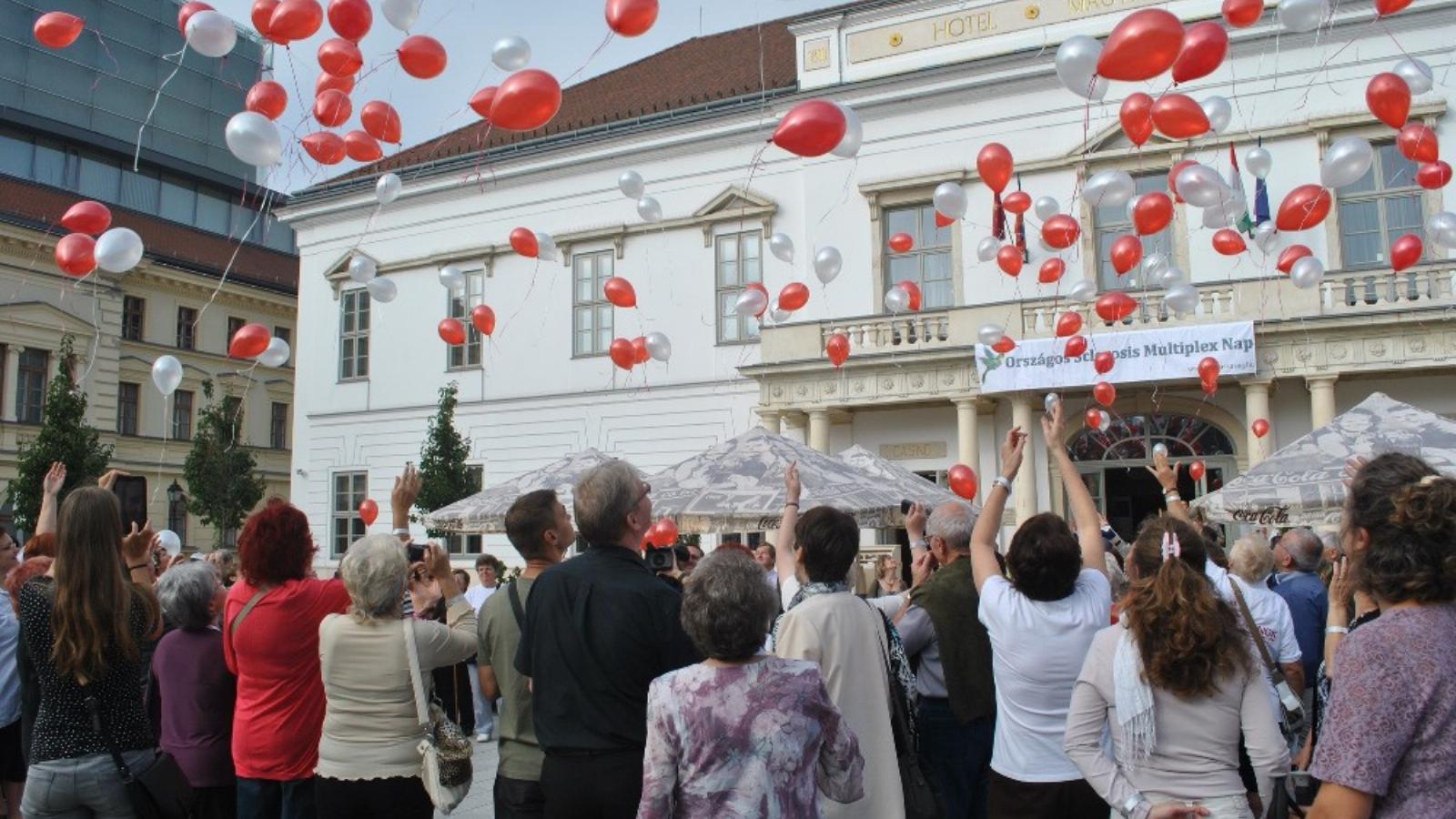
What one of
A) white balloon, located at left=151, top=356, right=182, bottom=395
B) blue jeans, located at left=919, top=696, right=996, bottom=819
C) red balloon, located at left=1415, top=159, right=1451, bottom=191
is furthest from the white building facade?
blue jeans, located at left=919, top=696, right=996, bottom=819

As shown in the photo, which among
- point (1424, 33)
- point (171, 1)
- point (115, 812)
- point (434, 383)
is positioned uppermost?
point (171, 1)

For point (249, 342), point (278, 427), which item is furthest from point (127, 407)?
point (249, 342)

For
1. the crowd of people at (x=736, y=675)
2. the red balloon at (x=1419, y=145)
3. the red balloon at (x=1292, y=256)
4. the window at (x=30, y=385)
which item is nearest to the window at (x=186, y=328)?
the window at (x=30, y=385)

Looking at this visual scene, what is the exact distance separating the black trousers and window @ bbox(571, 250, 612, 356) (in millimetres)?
20449

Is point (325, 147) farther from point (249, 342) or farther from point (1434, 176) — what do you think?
point (1434, 176)

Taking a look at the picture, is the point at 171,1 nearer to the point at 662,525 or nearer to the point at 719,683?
the point at 662,525

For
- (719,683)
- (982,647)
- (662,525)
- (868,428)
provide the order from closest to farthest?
(719,683)
(982,647)
(662,525)
(868,428)

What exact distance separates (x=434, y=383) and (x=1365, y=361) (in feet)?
62.5

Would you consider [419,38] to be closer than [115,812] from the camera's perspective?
No

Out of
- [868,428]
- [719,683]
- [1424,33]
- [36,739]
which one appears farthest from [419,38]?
[1424,33]

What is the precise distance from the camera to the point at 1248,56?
59.8 ft

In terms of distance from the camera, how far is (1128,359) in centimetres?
1736

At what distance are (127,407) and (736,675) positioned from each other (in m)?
41.8

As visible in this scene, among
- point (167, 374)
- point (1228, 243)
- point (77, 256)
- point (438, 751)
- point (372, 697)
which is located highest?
point (1228, 243)
